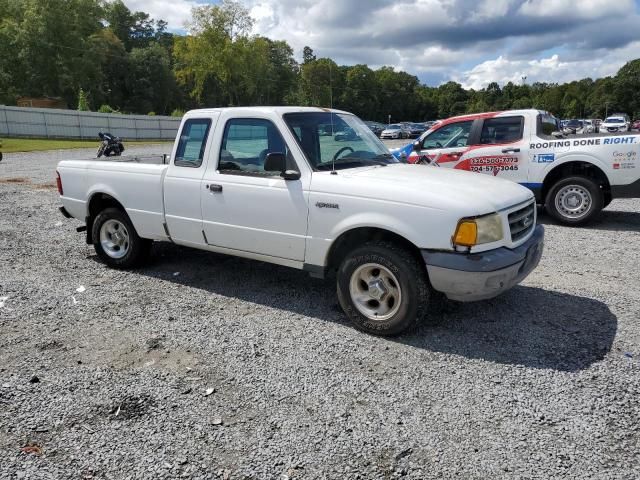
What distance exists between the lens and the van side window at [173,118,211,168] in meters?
5.31

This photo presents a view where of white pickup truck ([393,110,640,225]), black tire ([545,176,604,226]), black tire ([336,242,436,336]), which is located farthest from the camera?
black tire ([545,176,604,226])

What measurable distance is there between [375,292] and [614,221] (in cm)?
693

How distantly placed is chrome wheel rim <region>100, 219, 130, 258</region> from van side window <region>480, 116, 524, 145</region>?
6.35 metres

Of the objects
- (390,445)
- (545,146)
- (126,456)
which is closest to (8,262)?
(126,456)

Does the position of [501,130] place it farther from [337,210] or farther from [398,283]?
[398,283]

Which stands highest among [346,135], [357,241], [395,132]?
[346,135]

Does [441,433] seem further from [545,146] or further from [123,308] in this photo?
[545,146]

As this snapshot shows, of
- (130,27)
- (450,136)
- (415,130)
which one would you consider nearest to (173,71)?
(130,27)

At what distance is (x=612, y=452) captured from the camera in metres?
2.86

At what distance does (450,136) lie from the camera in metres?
9.56

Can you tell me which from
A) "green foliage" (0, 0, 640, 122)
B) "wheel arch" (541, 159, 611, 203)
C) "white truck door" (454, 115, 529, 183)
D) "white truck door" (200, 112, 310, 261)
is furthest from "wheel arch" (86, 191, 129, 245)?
"green foliage" (0, 0, 640, 122)

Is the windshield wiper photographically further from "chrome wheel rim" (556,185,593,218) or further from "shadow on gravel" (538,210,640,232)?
"shadow on gravel" (538,210,640,232)

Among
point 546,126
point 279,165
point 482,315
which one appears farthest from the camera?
point 546,126

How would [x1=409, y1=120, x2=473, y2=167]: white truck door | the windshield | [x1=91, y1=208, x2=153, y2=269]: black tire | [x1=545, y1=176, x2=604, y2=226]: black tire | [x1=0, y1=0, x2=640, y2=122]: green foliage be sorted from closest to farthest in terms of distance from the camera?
the windshield → [x1=91, y1=208, x2=153, y2=269]: black tire → [x1=545, y1=176, x2=604, y2=226]: black tire → [x1=409, y1=120, x2=473, y2=167]: white truck door → [x1=0, y1=0, x2=640, y2=122]: green foliage
